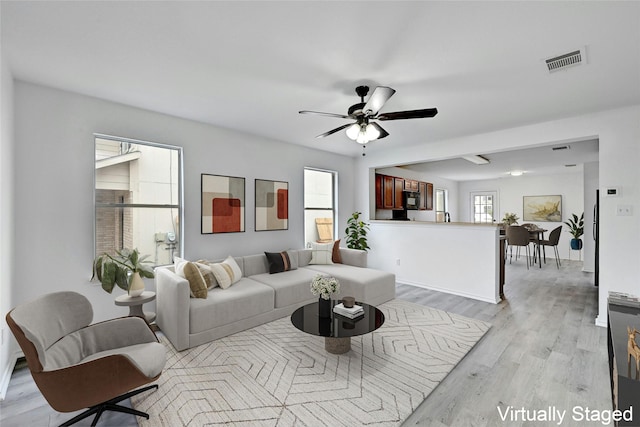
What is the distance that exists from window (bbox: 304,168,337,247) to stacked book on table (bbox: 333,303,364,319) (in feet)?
7.65

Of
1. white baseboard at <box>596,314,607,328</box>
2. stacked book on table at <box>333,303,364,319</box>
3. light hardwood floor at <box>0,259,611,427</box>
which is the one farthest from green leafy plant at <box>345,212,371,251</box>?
white baseboard at <box>596,314,607,328</box>

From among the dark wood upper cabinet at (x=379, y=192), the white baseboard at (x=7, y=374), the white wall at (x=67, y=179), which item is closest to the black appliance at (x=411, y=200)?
the dark wood upper cabinet at (x=379, y=192)

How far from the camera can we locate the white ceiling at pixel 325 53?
1.75 m

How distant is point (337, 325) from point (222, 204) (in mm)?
2518

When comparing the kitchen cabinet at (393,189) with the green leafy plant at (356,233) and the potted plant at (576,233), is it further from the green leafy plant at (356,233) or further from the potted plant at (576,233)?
the potted plant at (576,233)

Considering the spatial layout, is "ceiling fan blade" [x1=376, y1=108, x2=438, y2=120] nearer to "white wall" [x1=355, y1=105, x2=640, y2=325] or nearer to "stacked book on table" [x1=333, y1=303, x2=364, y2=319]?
"stacked book on table" [x1=333, y1=303, x2=364, y2=319]

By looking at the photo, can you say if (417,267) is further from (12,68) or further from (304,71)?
(12,68)

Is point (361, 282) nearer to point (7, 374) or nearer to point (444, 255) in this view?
point (444, 255)

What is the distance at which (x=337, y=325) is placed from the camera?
2600mm

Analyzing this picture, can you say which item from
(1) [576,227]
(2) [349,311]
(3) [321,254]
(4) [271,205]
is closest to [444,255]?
(3) [321,254]

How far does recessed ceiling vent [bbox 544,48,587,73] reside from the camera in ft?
7.13

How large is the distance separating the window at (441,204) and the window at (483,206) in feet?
3.73

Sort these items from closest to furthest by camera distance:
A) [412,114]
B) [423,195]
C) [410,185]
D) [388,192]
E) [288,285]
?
[412,114], [288,285], [388,192], [410,185], [423,195]

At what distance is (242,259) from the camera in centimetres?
405
